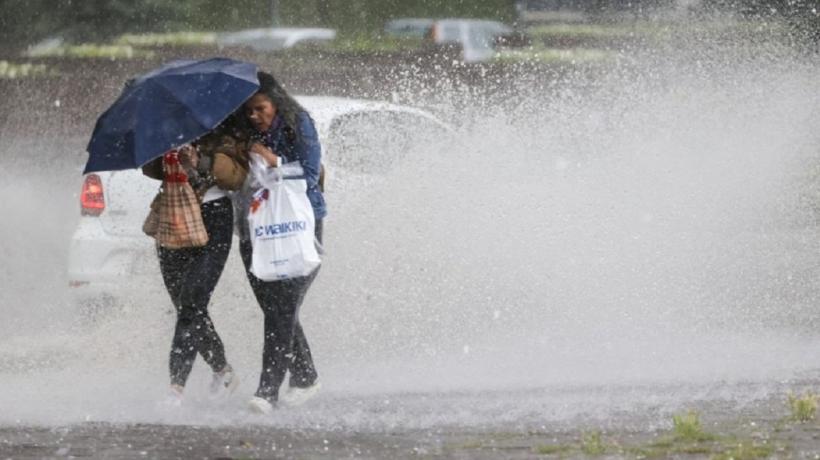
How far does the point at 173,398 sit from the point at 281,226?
3.52 feet

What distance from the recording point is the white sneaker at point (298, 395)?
29.1 feet

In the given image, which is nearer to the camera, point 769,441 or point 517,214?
point 769,441

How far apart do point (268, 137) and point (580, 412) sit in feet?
6.64

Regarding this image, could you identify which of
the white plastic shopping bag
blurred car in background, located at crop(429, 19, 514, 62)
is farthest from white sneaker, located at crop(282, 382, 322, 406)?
blurred car in background, located at crop(429, 19, 514, 62)

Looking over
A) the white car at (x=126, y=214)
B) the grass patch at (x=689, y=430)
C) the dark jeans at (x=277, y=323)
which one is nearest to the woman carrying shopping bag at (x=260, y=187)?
the dark jeans at (x=277, y=323)

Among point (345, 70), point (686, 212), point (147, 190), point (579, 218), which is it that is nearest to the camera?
point (147, 190)

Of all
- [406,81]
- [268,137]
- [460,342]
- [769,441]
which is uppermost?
[406,81]

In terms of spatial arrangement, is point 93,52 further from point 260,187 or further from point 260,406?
point 260,406

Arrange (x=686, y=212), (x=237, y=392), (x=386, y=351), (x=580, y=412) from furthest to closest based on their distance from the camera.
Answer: (x=686, y=212) → (x=386, y=351) → (x=237, y=392) → (x=580, y=412)

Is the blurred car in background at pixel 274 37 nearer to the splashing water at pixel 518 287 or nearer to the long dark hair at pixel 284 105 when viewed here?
the splashing water at pixel 518 287

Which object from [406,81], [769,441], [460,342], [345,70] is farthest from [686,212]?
[345,70]

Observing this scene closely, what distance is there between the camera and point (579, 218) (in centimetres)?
1211

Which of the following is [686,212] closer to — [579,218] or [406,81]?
[579,218]

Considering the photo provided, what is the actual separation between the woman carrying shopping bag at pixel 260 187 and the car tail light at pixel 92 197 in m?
2.69
